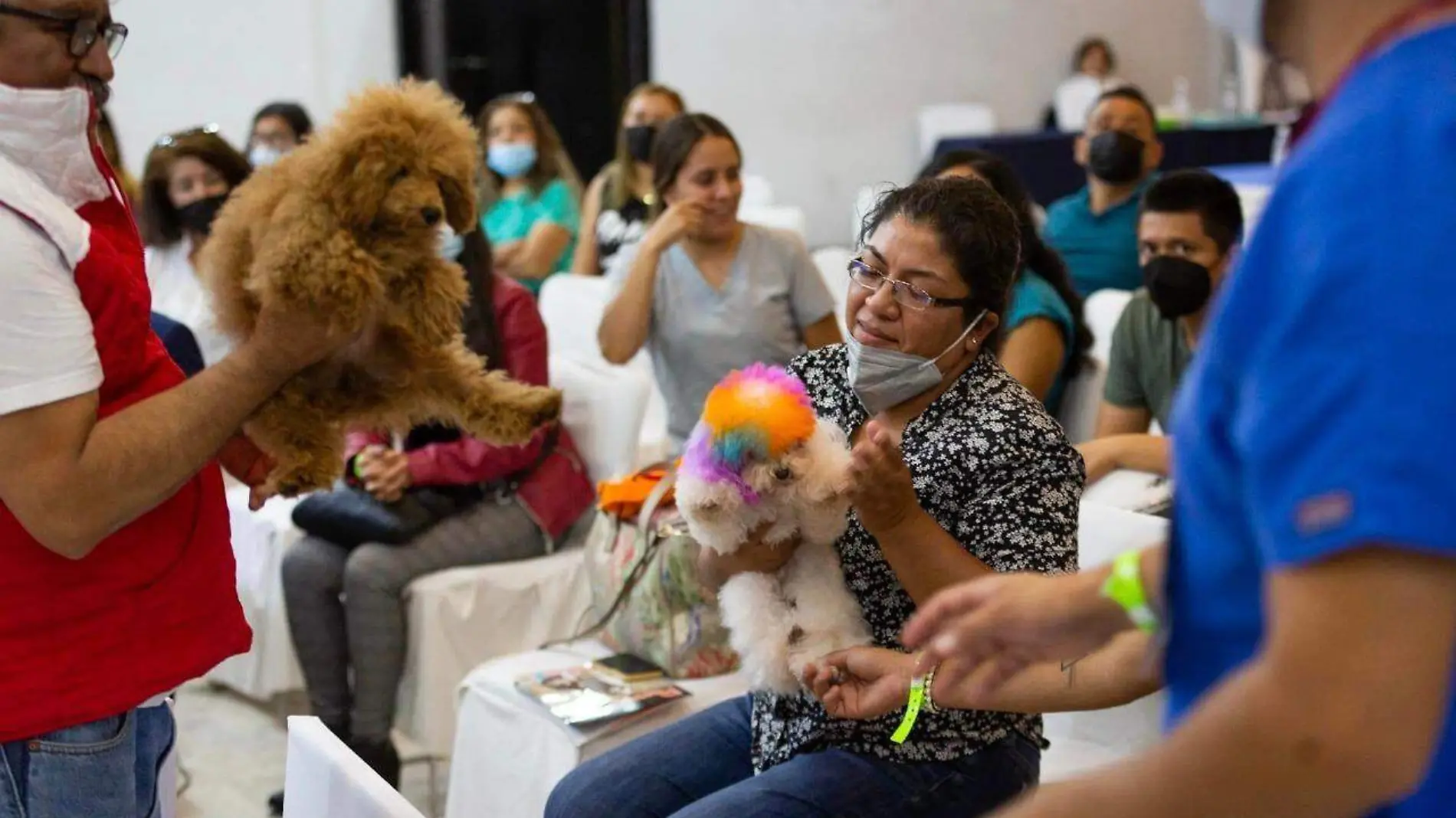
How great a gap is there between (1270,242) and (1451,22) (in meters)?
0.13

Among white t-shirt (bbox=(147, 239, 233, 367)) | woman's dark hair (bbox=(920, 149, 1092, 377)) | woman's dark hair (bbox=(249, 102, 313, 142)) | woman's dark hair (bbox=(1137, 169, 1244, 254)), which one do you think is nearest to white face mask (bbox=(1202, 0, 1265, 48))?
woman's dark hair (bbox=(920, 149, 1092, 377))

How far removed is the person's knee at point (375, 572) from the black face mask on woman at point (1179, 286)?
177 cm

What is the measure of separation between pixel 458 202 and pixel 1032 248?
1616 millimetres

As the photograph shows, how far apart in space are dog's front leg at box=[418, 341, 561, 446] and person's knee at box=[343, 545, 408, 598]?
4.66ft

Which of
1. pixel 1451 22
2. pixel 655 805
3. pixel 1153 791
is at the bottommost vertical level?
pixel 655 805

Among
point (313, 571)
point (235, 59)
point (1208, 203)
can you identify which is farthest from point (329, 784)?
point (235, 59)

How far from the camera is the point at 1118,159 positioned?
4.34 meters

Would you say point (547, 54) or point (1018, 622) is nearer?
point (1018, 622)

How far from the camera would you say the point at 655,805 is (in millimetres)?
1959

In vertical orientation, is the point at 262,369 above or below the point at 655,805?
above

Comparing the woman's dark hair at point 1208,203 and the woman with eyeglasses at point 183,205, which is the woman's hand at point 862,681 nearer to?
the woman's dark hair at point 1208,203

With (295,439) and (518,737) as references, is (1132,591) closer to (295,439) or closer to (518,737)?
(295,439)

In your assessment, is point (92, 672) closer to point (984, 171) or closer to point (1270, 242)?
point (1270, 242)

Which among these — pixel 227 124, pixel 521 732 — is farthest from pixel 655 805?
pixel 227 124
